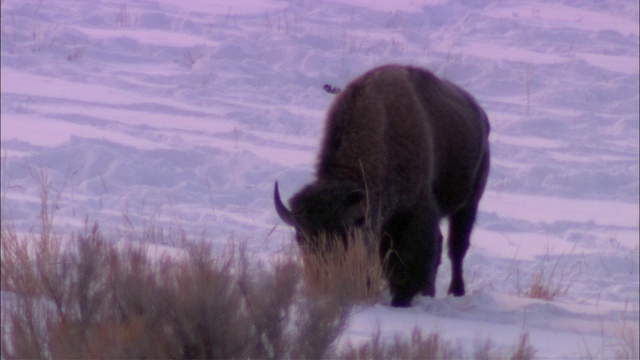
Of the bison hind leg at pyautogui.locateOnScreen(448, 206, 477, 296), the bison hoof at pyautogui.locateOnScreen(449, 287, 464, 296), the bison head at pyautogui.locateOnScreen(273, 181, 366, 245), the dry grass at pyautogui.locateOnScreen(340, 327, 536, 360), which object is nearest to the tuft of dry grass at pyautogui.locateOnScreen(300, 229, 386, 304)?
the bison head at pyautogui.locateOnScreen(273, 181, 366, 245)

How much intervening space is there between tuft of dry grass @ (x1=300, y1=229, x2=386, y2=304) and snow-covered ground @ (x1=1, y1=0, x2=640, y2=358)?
187 mm

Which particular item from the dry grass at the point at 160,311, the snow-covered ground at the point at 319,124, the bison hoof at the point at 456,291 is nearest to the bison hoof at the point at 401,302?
the snow-covered ground at the point at 319,124

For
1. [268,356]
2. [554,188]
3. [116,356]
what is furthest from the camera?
[554,188]

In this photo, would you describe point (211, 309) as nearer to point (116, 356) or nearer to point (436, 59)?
point (116, 356)

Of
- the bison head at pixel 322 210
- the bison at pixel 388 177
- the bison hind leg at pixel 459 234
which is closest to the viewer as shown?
the bison head at pixel 322 210

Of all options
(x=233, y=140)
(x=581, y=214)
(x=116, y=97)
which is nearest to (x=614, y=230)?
(x=581, y=214)

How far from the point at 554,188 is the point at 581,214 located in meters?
1.00

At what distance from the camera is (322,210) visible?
617cm

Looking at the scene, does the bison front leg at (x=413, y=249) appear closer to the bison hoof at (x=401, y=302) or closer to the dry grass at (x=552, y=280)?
the bison hoof at (x=401, y=302)

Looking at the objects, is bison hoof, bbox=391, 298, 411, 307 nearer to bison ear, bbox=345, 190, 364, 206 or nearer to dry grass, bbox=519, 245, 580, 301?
bison ear, bbox=345, 190, 364, 206

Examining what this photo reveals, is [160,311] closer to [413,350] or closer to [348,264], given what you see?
[413,350]

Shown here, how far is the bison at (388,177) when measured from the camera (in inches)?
246

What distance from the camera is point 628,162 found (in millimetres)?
12977

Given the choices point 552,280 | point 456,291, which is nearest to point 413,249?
point 456,291
